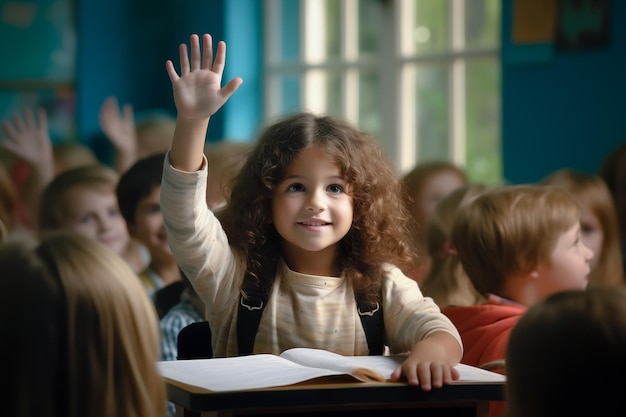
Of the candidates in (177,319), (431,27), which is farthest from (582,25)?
(177,319)

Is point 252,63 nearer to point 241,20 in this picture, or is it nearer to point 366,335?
point 241,20

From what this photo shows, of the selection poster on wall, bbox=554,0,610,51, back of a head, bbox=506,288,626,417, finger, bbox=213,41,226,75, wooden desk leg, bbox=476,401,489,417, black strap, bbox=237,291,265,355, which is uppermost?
poster on wall, bbox=554,0,610,51

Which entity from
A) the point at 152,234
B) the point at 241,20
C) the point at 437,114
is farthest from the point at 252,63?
the point at 152,234

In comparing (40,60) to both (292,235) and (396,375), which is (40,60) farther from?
(396,375)

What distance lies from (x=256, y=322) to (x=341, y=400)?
62 cm

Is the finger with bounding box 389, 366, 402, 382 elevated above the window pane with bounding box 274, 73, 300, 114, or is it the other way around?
the window pane with bounding box 274, 73, 300, 114

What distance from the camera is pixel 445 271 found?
→ 315 cm

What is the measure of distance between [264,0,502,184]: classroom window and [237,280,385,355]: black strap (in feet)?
14.3

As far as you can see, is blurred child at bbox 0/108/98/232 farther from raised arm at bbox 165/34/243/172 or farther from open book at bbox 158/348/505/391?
open book at bbox 158/348/505/391

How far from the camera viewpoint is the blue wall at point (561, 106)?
604 cm

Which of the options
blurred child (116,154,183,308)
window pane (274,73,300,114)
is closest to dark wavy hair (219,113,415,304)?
blurred child (116,154,183,308)

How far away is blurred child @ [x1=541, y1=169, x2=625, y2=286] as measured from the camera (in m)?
3.92

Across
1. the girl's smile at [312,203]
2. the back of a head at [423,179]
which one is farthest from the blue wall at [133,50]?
A: the girl's smile at [312,203]

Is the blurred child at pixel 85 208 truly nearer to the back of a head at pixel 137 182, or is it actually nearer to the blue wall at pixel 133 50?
the back of a head at pixel 137 182
